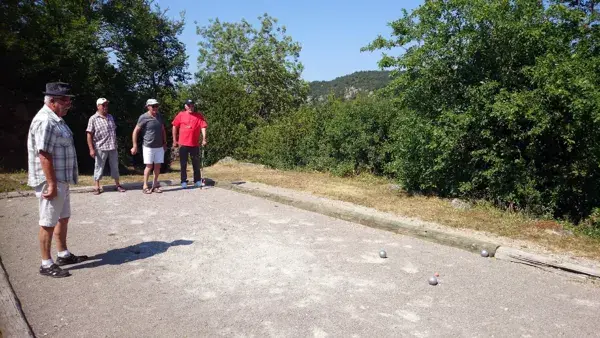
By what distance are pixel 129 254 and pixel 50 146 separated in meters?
1.50

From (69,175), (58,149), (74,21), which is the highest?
(74,21)

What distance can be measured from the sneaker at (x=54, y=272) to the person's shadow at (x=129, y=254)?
A: 237mm

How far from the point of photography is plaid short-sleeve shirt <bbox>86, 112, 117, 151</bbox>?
8.13 m

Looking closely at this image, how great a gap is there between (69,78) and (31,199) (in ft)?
25.3

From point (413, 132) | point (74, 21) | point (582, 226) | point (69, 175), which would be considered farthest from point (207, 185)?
point (74, 21)

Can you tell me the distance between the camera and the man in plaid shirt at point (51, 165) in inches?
167

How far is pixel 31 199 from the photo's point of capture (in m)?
7.90

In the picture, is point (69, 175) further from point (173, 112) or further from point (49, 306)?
point (173, 112)

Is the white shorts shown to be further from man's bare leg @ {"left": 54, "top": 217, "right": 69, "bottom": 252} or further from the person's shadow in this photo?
man's bare leg @ {"left": 54, "top": 217, "right": 69, "bottom": 252}

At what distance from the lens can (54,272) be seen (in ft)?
14.0

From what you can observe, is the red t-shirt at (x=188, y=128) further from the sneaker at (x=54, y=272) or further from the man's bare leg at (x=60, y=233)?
the sneaker at (x=54, y=272)

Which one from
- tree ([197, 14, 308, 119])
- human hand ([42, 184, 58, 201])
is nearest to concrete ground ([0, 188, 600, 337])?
human hand ([42, 184, 58, 201])

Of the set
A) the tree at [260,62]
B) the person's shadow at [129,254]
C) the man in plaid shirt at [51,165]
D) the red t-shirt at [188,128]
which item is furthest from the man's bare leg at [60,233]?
the tree at [260,62]

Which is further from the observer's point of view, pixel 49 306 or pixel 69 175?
pixel 69 175
